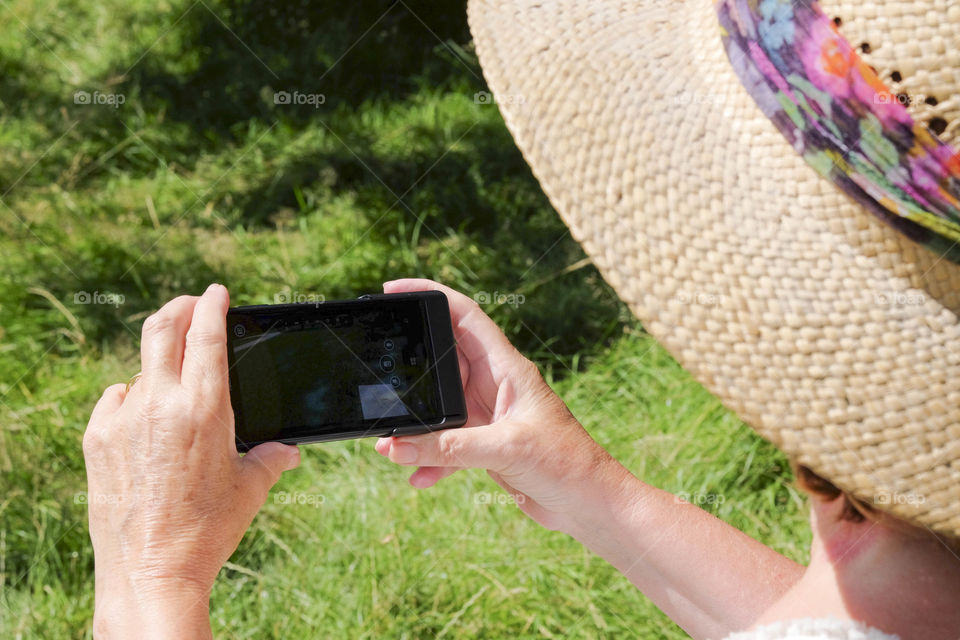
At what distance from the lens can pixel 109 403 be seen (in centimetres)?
155

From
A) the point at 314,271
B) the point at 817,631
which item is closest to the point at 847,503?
the point at 817,631

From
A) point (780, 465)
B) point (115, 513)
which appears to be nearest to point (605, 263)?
point (115, 513)

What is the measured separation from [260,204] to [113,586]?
7.76ft

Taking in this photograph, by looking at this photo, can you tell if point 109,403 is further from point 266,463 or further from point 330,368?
point 330,368

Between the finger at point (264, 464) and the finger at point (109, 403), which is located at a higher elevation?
the finger at point (109, 403)

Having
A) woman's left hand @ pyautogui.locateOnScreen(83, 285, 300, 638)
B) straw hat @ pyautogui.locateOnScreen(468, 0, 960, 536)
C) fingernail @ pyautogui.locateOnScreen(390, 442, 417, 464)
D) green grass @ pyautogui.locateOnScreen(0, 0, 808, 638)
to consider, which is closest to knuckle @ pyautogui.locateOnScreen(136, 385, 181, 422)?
woman's left hand @ pyautogui.locateOnScreen(83, 285, 300, 638)

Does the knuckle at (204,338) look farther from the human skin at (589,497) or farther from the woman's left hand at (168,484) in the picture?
the human skin at (589,497)

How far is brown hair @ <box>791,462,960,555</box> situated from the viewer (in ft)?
4.16

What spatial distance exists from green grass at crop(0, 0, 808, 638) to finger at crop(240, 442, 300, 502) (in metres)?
0.95

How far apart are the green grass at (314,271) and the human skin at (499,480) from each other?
0.68m

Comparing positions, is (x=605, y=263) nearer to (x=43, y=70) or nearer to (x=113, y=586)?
(x=113, y=586)

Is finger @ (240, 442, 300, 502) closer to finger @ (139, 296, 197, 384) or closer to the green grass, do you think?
finger @ (139, 296, 197, 384)

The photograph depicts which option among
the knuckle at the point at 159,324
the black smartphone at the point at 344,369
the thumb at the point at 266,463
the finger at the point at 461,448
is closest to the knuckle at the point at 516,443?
the finger at the point at 461,448

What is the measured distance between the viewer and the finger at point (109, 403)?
5.03 feet
